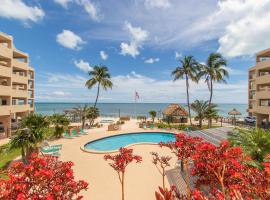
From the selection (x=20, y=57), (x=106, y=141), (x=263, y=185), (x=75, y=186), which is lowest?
(x=106, y=141)

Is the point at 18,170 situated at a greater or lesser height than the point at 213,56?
lesser

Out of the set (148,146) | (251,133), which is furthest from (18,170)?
(148,146)

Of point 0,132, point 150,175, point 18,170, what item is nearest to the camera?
point 18,170

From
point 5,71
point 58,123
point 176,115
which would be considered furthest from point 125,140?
point 5,71

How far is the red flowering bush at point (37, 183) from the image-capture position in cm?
306

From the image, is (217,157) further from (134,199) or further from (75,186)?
(134,199)

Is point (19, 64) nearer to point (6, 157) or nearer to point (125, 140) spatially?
point (6, 157)

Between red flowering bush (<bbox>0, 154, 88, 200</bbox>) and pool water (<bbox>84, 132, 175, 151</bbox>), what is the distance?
16.1 meters

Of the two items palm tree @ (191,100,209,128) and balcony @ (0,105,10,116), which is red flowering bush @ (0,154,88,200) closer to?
balcony @ (0,105,10,116)

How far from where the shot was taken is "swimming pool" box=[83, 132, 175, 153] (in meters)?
20.1

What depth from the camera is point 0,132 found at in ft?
72.6

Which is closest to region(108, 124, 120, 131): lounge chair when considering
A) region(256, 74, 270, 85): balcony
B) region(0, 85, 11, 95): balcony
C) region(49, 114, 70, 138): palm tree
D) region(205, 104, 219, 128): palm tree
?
region(49, 114, 70, 138): palm tree

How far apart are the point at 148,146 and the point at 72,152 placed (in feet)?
27.8

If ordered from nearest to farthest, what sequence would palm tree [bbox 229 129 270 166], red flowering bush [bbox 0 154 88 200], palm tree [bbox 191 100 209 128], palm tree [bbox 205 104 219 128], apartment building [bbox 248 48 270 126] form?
red flowering bush [bbox 0 154 88 200] → palm tree [bbox 229 129 270 166] → apartment building [bbox 248 48 270 126] → palm tree [bbox 205 104 219 128] → palm tree [bbox 191 100 209 128]
